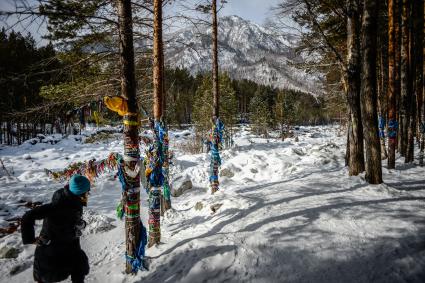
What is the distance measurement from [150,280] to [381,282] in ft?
10.6

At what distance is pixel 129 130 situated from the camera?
4461mm

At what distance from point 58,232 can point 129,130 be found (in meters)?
1.79

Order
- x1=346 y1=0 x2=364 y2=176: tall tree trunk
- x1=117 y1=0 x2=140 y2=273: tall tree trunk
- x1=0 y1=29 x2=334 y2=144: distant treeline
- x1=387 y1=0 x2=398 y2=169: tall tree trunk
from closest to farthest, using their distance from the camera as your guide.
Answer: x1=117 y1=0 x2=140 y2=273: tall tree trunk → x1=0 y1=29 x2=334 y2=144: distant treeline → x1=346 y1=0 x2=364 y2=176: tall tree trunk → x1=387 y1=0 x2=398 y2=169: tall tree trunk

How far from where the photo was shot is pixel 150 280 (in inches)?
164

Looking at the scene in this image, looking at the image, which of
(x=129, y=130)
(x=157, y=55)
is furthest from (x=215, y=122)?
(x=129, y=130)

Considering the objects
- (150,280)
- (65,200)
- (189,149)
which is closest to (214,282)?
(150,280)

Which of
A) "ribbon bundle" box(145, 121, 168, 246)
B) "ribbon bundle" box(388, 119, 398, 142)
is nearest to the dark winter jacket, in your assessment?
"ribbon bundle" box(145, 121, 168, 246)

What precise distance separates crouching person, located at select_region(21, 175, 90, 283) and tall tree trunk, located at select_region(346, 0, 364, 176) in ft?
23.8

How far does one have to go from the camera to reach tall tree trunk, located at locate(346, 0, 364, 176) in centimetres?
750

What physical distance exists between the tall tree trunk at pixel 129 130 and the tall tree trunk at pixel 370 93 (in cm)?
583

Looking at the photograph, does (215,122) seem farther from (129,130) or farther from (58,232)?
(58,232)

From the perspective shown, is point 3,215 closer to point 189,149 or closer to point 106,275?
point 106,275

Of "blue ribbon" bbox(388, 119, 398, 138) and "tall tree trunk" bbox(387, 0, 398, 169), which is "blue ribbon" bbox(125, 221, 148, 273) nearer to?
"tall tree trunk" bbox(387, 0, 398, 169)

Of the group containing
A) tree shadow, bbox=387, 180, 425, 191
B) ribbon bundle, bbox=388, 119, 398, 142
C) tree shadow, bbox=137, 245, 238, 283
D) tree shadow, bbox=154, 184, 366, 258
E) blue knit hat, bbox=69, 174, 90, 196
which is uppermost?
ribbon bundle, bbox=388, 119, 398, 142
